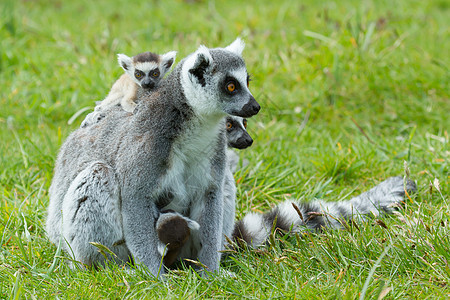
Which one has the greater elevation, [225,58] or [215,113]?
[225,58]

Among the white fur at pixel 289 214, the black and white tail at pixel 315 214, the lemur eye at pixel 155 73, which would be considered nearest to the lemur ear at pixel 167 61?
the lemur eye at pixel 155 73

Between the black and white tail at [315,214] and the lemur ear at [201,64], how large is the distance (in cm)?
118

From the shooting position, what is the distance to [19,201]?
14.9 ft

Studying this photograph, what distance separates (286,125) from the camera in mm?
6184

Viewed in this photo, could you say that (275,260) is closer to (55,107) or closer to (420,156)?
(420,156)

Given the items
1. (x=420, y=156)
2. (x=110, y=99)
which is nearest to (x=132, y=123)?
(x=110, y=99)

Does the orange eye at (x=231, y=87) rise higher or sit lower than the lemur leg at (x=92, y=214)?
higher

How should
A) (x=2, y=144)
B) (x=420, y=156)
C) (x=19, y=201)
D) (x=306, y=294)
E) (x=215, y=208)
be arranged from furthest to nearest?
1. (x=2, y=144)
2. (x=420, y=156)
3. (x=19, y=201)
4. (x=215, y=208)
5. (x=306, y=294)

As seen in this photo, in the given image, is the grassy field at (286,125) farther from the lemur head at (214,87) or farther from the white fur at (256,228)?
the lemur head at (214,87)

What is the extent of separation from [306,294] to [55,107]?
460 cm

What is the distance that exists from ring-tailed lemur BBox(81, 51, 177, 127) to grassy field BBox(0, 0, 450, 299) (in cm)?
90

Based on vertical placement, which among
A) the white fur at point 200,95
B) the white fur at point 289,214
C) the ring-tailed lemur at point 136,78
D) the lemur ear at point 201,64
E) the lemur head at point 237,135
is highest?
the lemur ear at point 201,64

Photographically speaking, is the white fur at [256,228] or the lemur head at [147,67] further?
the lemur head at [147,67]

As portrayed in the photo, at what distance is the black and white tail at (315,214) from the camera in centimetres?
392
